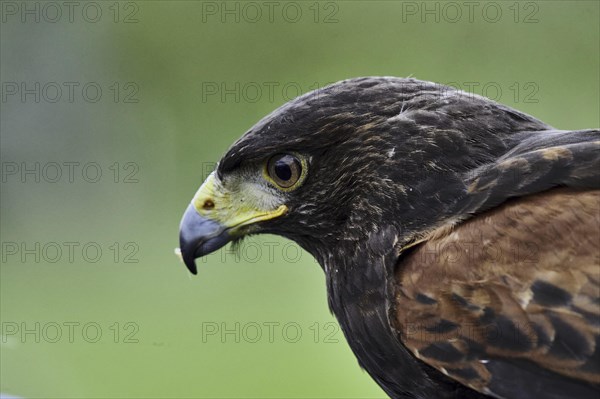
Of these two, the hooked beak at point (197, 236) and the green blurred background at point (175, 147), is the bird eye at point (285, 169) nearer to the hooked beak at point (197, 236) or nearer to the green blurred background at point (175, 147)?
the hooked beak at point (197, 236)

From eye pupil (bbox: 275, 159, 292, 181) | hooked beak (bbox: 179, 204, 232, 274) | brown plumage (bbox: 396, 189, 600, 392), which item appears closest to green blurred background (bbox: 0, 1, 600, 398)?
hooked beak (bbox: 179, 204, 232, 274)

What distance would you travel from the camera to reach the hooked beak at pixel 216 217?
10.3 ft

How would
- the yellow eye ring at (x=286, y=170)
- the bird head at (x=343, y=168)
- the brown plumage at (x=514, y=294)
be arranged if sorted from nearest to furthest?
the brown plumage at (x=514, y=294), the bird head at (x=343, y=168), the yellow eye ring at (x=286, y=170)

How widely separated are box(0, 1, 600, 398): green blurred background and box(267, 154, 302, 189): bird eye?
322cm

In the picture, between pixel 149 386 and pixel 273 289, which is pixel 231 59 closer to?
pixel 273 289

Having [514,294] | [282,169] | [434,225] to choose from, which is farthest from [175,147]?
[514,294]

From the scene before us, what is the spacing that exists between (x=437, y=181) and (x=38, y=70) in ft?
23.9

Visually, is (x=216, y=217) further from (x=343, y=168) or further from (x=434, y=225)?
(x=434, y=225)

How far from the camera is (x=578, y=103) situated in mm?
7594

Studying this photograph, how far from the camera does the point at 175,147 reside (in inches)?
329

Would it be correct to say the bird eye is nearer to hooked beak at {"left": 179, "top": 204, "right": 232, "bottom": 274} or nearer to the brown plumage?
hooked beak at {"left": 179, "top": 204, "right": 232, "bottom": 274}

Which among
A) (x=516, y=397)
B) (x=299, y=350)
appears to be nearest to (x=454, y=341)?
(x=516, y=397)

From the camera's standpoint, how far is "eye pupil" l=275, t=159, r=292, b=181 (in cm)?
306

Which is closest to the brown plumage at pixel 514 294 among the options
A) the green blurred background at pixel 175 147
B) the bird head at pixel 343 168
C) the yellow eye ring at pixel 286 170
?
the bird head at pixel 343 168
